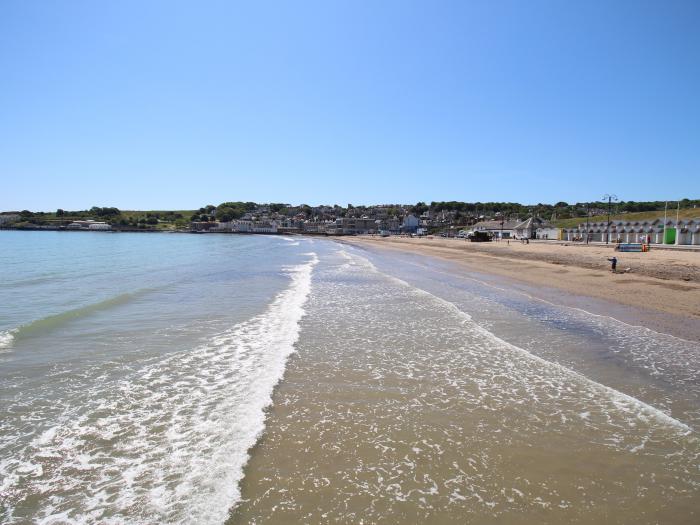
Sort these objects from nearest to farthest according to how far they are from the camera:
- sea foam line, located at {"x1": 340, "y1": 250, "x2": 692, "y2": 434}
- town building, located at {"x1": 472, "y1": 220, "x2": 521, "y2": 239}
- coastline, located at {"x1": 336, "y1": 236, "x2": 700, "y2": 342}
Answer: sea foam line, located at {"x1": 340, "y1": 250, "x2": 692, "y2": 434} < coastline, located at {"x1": 336, "y1": 236, "x2": 700, "y2": 342} < town building, located at {"x1": 472, "y1": 220, "x2": 521, "y2": 239}

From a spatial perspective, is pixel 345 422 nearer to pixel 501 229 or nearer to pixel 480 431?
pixel 480 431

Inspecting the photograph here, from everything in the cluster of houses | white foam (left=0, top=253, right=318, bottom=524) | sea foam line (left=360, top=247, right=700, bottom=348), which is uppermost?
the cluster of houses

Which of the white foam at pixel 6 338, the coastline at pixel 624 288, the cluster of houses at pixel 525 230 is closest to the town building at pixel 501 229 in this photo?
the cluster of houses at pixel 525 230

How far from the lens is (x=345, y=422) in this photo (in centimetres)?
571

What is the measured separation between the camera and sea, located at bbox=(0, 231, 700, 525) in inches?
159

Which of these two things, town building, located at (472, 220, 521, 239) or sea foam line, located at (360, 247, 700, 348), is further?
town building, located at (472, 220, 521, 239)

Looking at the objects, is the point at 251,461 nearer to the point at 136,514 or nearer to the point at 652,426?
the point at 136,514

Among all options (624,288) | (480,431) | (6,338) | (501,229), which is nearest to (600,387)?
(480,431)

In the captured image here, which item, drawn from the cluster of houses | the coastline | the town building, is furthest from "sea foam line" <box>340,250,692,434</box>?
the town building

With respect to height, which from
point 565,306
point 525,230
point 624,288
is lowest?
point 565,306

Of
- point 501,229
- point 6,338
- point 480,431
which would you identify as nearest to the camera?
point 480,431

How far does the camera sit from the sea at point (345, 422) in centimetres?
403

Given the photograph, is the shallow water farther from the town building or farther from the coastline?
Answer: the town building

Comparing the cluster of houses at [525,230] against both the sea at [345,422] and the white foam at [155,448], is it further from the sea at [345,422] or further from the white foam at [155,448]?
the white foam at [155,448]
